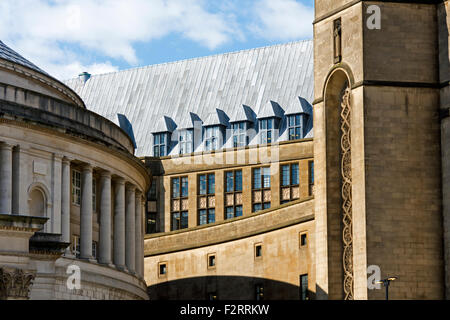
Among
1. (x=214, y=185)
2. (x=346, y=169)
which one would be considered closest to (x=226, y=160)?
(x=214, y=185)

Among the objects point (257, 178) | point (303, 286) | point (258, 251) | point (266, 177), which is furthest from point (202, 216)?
point (303, 286)

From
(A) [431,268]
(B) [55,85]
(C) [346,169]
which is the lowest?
(A) [431,268]

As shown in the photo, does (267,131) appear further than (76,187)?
Yes

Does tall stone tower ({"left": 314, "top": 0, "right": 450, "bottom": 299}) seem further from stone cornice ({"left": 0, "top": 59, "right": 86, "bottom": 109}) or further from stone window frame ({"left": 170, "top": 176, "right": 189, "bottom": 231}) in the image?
stone window frame ({"left": 170, "top": 176, "right": 189, "bottom": 231})

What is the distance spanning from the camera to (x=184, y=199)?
101 m

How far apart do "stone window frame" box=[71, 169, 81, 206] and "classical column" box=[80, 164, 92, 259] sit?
32 cm

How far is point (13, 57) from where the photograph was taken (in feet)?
251

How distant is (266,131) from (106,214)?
90.9ft

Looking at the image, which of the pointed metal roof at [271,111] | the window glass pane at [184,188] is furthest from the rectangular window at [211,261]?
the pointed metal roof at [271,111]

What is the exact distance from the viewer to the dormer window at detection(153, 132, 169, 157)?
10581 centimetres

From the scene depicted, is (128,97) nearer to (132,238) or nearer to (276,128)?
(276,128)

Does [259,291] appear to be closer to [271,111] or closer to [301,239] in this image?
[301,239]

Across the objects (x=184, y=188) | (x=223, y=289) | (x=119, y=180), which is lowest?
(x=223, y=289)

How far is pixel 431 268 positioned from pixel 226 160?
125 feet
